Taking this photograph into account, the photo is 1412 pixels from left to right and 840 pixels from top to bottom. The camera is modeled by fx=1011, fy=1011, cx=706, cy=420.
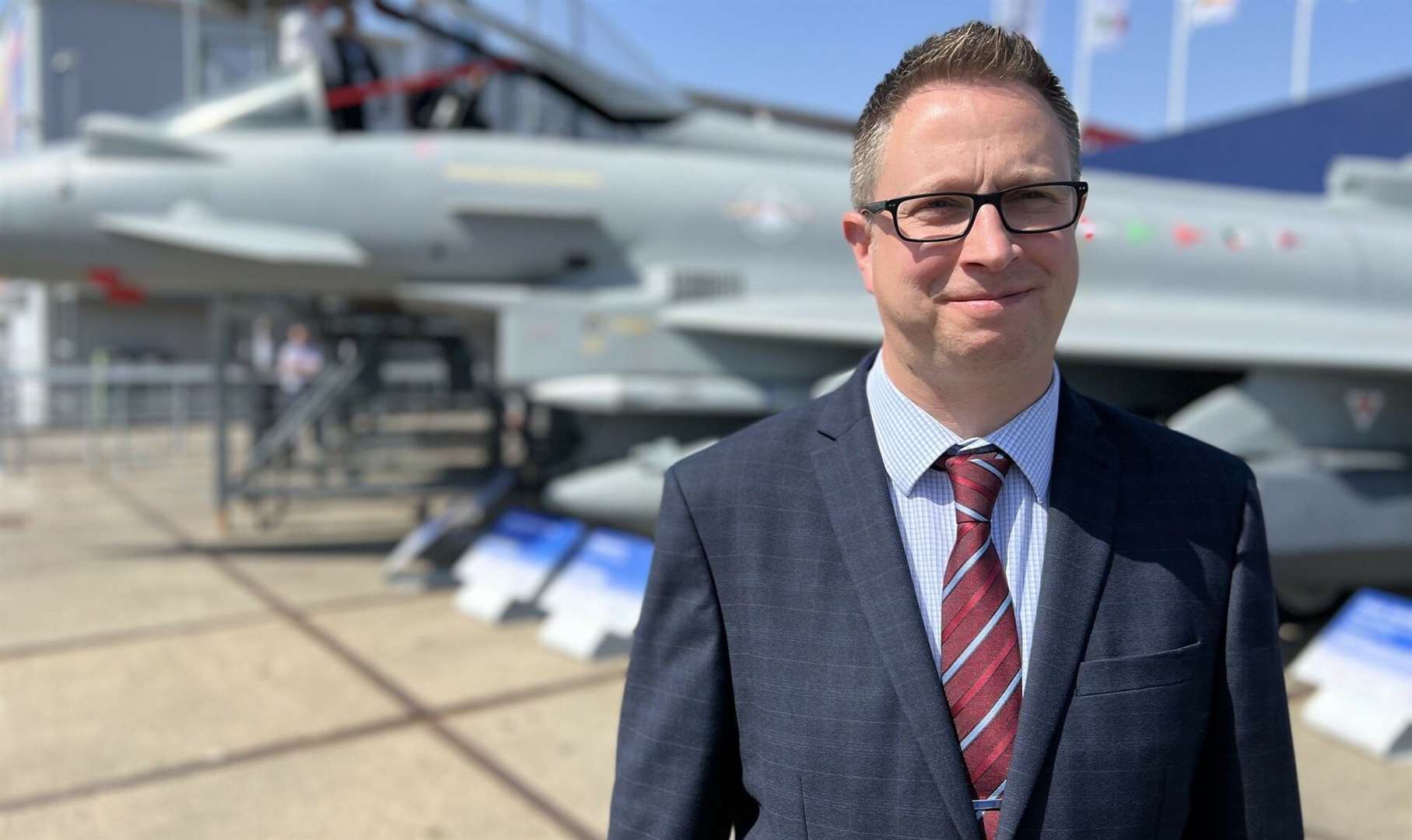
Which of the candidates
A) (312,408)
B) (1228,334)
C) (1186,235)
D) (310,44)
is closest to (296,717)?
(312,408)

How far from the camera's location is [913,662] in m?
1.21

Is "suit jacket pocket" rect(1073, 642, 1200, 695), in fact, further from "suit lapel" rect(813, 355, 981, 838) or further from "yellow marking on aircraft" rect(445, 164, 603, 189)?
"yellow marking on aircraft" rect(445, 164, 603, 189)

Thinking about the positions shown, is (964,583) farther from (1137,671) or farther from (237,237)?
(237,237)

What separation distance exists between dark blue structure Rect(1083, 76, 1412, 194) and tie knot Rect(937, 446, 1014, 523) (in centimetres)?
1299

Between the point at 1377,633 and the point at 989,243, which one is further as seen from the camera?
the point at 1377,633

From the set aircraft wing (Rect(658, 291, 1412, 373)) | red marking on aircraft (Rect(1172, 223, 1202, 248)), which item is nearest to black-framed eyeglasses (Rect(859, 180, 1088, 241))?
aircraft wing (Rect(658, 291, 1412, 373))

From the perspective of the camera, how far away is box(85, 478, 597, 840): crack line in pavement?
337cm

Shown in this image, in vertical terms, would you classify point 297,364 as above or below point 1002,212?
below

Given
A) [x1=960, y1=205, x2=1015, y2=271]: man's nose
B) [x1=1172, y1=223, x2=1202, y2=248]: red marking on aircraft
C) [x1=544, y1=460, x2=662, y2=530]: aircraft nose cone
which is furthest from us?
[x1=1172, y1=223, x2=1202, y2=248]: red marking on aircraft

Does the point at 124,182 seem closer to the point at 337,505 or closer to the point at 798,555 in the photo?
the point at 337,505

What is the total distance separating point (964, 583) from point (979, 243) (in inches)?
16.8

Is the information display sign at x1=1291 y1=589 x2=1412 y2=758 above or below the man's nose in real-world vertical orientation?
below

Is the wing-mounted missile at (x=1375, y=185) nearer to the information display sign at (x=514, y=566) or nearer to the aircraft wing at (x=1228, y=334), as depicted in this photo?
the aircraft wing at (x=1228, y=334)

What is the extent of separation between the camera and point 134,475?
10758 mm
